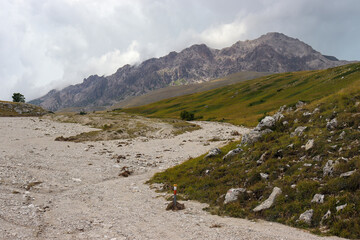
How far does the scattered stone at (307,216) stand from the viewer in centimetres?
1129

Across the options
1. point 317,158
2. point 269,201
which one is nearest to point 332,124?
point 317,158

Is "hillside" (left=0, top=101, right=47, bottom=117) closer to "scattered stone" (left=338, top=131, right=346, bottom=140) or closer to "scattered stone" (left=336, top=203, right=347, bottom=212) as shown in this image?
"scattered stone" (left=338, top=131, right=346, bottom=140)

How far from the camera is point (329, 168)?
13523 millimetres

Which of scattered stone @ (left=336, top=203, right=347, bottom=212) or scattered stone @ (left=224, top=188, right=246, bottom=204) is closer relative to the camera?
scattered stone @ (left=336, top=203, right=347, bottom=212)

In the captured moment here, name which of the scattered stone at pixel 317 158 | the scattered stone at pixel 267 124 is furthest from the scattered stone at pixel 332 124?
the scattered stone at pixel 267 124

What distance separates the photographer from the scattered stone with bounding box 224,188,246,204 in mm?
15336

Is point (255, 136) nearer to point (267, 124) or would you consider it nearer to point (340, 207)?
point (267, 124)

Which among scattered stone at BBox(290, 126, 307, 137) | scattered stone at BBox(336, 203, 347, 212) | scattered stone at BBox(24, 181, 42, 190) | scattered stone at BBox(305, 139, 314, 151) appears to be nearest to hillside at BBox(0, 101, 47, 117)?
scattered stone at BBox(24, 181, 42, 190)

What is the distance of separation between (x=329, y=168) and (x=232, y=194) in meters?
6.54

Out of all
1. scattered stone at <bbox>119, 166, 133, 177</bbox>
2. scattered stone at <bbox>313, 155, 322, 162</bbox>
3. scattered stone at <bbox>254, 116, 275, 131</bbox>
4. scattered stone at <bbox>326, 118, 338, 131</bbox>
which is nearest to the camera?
scattered stone at <bbox>313, 155, 322, 162</bbox>

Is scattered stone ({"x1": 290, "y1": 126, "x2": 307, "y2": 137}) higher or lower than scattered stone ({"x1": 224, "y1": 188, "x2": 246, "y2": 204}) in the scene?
higher

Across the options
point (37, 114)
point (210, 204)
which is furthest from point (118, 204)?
point (37, 114)

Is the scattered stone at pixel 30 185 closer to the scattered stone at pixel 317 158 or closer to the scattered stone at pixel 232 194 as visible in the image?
the scattered stone at pixel 232 194

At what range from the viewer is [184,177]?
22.8 meters
